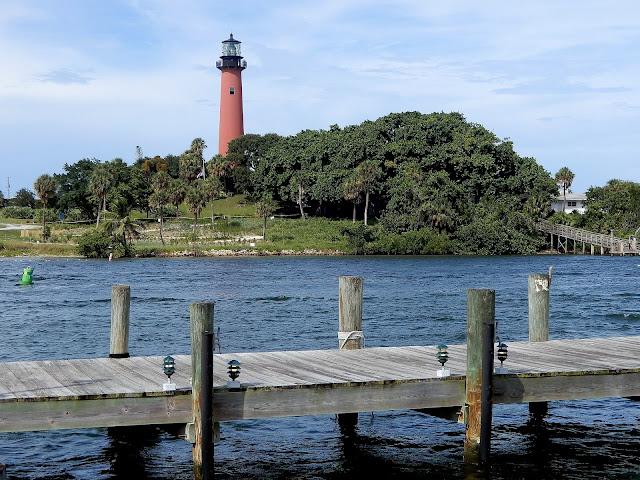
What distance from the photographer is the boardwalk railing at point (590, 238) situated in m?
92.4

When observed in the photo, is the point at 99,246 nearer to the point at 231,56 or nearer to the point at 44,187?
the point at 44,187

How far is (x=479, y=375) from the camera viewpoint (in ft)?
41.1

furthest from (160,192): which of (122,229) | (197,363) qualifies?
(197,363)

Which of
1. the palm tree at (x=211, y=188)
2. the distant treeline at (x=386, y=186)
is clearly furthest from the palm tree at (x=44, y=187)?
Answer: the palm tree at (x=211, y=188)

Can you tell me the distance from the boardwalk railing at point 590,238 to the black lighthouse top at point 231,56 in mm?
46452

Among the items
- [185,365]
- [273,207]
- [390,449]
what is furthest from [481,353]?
[273,207]

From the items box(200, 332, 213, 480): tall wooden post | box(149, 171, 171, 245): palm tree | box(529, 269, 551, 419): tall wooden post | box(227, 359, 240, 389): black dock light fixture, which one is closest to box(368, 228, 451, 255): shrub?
box(149, 171, 171, 245): palm tree

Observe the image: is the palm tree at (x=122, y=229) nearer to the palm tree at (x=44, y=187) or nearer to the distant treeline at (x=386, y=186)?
the distant treeline at (x=386, y=186)

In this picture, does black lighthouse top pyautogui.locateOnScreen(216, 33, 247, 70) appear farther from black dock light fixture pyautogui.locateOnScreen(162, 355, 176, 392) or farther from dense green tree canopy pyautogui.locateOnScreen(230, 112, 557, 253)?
black dock light fixture pyautogui.locateOnScreen(162, 355, 176, 392)

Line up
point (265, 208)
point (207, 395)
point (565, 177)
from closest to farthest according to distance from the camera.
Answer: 1. point (207, 395)
2. point (265, 208)
3. point (565, 177)

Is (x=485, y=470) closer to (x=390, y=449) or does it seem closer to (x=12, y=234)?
(x=390, y=449)

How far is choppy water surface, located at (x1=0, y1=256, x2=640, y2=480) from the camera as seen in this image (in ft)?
47.3

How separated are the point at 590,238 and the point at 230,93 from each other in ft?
168

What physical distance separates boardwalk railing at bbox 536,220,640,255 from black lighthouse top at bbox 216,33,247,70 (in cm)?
4645
